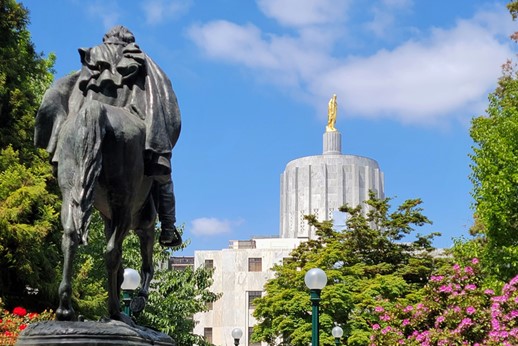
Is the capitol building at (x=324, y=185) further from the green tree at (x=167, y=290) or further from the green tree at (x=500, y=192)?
the green tree at (x=500, y=192)

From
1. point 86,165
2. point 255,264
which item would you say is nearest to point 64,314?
point 86,165

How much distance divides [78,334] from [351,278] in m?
34.0

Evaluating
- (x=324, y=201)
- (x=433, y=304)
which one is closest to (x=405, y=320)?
(x=433, y=304)

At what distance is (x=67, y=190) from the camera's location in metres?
6.80

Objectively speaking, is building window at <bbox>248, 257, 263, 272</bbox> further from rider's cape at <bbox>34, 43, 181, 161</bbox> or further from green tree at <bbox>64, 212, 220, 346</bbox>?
rider's cape at <bbox>34, 43, 181, 161</bbox>

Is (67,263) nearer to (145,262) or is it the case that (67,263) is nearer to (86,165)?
(86,165)

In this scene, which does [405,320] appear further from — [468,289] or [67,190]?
[67,190]

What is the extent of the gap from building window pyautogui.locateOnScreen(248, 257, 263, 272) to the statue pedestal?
70.0m

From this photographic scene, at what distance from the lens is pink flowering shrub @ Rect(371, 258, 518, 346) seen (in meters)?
23.0

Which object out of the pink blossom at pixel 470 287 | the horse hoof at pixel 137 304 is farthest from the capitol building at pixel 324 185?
the horse hoof at pixel 137 304

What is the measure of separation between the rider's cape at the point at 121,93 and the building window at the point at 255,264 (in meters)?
69.3

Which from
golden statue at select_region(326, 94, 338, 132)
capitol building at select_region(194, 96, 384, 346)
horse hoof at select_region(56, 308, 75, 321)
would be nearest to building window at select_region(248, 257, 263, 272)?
capitol building at select_region(194, 96, 384, 346)

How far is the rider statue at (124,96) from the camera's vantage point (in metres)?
7.24

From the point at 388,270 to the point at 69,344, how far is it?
35886mm
